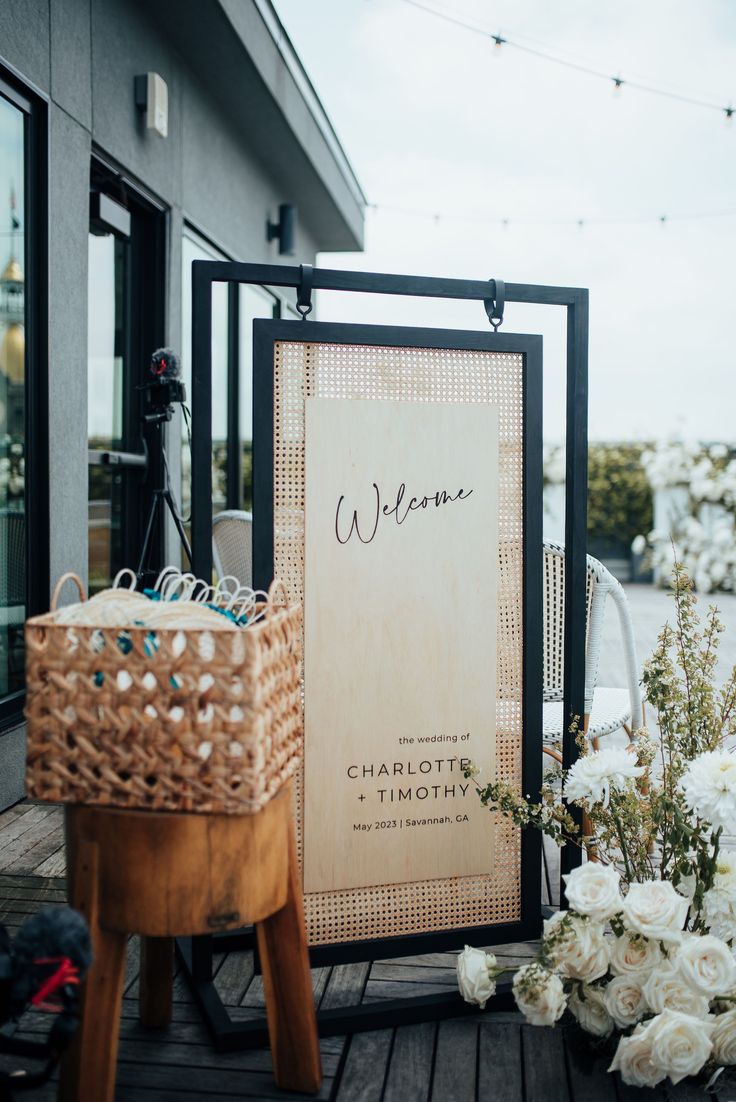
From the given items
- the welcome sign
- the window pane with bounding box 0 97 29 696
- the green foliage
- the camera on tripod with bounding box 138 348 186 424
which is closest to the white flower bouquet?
the welcome sign

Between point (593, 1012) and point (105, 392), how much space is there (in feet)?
9.20

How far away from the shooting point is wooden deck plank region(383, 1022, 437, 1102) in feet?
4.48

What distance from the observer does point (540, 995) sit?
140 cm

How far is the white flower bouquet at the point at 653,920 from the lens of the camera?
135 centimetres

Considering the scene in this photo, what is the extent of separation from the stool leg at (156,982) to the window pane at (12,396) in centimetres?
140

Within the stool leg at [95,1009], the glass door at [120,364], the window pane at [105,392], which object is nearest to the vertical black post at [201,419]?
the stool leg at [95,1009]

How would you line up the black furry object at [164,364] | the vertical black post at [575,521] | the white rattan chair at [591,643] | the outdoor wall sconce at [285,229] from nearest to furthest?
the vertical black post at [575,521]
the white rattan chair at [591,643]
the black furry object at [164,364]
the outdoor wall sconce at [285,229]

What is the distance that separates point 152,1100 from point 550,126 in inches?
307

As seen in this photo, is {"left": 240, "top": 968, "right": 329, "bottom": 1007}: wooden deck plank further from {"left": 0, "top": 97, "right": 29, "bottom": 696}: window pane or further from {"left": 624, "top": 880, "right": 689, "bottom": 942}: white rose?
{"left": 0, "top": 97, "right": 29, "bottom": 696}: window pane

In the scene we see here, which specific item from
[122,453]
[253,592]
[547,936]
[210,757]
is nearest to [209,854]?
[210,757]

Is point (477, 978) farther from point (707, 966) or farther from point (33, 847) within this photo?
point (33, 847)

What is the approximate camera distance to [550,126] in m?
7.62

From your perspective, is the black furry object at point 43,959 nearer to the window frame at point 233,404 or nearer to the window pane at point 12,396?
the window pane at point 12,396

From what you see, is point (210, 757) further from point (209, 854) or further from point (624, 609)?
point (624, 609)
